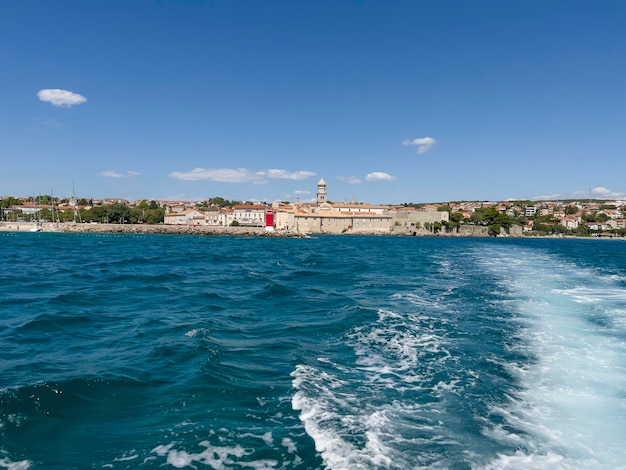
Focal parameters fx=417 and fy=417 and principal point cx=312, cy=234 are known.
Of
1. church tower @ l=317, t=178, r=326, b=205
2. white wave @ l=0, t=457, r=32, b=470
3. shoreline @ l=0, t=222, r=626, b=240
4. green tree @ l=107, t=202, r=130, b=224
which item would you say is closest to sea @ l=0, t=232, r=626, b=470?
white wave @ l=0, t=457, r=32, b=470

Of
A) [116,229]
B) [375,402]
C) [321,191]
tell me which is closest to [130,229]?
[116,229]

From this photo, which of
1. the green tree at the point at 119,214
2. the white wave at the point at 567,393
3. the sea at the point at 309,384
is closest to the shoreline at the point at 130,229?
Answer: the green tree at the point at 119,214

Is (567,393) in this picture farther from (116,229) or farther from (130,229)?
(116,229)

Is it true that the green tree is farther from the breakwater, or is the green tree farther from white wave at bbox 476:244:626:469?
white wave at bbox 476:244:626:469

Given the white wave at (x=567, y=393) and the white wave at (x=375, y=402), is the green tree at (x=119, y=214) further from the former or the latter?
the white wave at (x=375, y=402)

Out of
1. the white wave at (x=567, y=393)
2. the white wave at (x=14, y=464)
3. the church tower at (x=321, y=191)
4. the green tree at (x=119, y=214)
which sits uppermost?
the church tower at (x=321, y=191)

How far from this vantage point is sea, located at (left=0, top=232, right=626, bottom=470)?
3188mm

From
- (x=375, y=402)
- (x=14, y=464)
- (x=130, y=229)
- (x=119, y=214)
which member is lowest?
(x=375, y=402)

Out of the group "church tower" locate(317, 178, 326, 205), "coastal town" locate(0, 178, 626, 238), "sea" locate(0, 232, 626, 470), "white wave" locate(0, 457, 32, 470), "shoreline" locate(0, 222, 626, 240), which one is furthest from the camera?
"church tower" locate(317, 178, 326, 205)

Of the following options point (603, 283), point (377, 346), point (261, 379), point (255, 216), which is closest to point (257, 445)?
point (261, 379)

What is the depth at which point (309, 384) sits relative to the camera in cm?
457

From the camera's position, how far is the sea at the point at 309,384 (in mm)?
3188

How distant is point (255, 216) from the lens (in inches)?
2923

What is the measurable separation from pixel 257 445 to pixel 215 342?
2.97m
